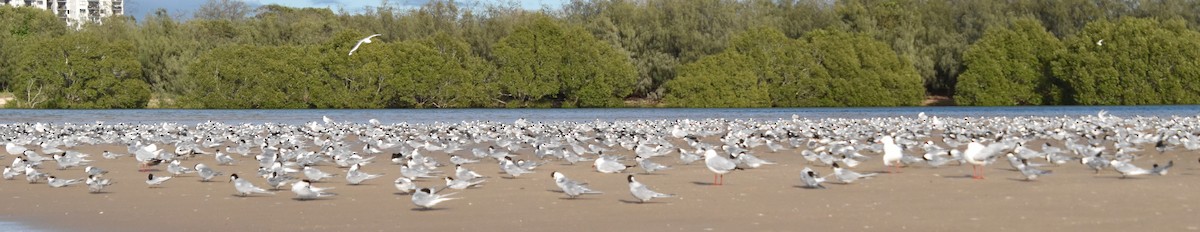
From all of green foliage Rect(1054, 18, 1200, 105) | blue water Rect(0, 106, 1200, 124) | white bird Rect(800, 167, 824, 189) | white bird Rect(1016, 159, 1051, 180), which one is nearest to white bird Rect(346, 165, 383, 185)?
white bird Rect(800, 167, 824, 189)

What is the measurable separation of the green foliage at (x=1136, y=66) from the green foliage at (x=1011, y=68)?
2221mm

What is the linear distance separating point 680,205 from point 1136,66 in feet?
255

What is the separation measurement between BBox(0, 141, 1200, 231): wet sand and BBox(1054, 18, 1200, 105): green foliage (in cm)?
7074

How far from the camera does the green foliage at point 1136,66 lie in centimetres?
8312

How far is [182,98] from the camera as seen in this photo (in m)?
83.4

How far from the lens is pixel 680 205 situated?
43.4ft

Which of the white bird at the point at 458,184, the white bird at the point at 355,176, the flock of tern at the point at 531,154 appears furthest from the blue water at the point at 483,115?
the white bird at the point at 458,184

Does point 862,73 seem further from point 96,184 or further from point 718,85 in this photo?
point 96,184

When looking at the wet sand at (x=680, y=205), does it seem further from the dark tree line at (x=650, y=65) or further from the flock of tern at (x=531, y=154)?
the dark tree line at (x=650, y=65)

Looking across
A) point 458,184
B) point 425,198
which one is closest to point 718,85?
point 458,184

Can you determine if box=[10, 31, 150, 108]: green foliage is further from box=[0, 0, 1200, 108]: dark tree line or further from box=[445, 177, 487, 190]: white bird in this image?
box=[445, 177, 487, 190]: white bird

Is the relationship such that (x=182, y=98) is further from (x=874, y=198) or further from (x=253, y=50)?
(x=874, y=198)

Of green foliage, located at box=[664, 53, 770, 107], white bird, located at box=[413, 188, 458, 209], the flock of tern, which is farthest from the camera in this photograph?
green foliage, located at box=[664, 53, 770, 107]

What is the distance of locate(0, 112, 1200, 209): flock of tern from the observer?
15266 millimetres
